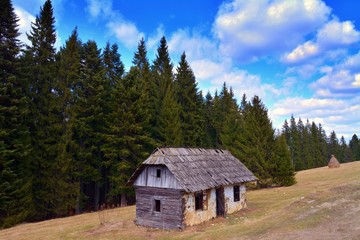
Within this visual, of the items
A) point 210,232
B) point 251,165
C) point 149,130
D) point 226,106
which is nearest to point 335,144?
point 226,106

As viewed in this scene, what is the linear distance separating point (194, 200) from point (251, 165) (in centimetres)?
2221

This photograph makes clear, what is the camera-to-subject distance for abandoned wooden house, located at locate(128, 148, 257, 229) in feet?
60.8

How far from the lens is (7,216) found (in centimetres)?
2352

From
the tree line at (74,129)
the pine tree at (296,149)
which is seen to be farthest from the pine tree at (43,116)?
the pine tree at (296,149)

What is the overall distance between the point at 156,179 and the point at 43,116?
16031 mm

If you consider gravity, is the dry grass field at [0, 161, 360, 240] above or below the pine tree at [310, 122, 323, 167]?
below

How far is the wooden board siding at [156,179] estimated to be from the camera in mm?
18859

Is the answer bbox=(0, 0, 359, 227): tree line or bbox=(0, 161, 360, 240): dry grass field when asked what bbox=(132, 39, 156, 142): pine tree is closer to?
bbox=(0, 0, 359, 227): tree line

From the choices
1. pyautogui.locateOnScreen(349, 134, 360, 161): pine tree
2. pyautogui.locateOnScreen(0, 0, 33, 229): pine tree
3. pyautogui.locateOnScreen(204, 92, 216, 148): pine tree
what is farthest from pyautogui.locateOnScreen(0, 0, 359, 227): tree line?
pyautogui.locateOnScreen(349, 134, 360, 161): pine tree

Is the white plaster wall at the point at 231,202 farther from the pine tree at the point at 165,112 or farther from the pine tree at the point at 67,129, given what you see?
the pine tree at the point at 67,129

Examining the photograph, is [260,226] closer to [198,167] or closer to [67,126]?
[198,167]

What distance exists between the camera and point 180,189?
59.6ft

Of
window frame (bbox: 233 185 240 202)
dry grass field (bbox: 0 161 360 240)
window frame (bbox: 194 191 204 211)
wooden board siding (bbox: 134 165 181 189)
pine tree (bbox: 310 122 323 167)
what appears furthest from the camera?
pine tree (bbox: 310 122 323 167)

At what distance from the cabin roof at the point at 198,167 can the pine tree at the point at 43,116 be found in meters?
12.1
